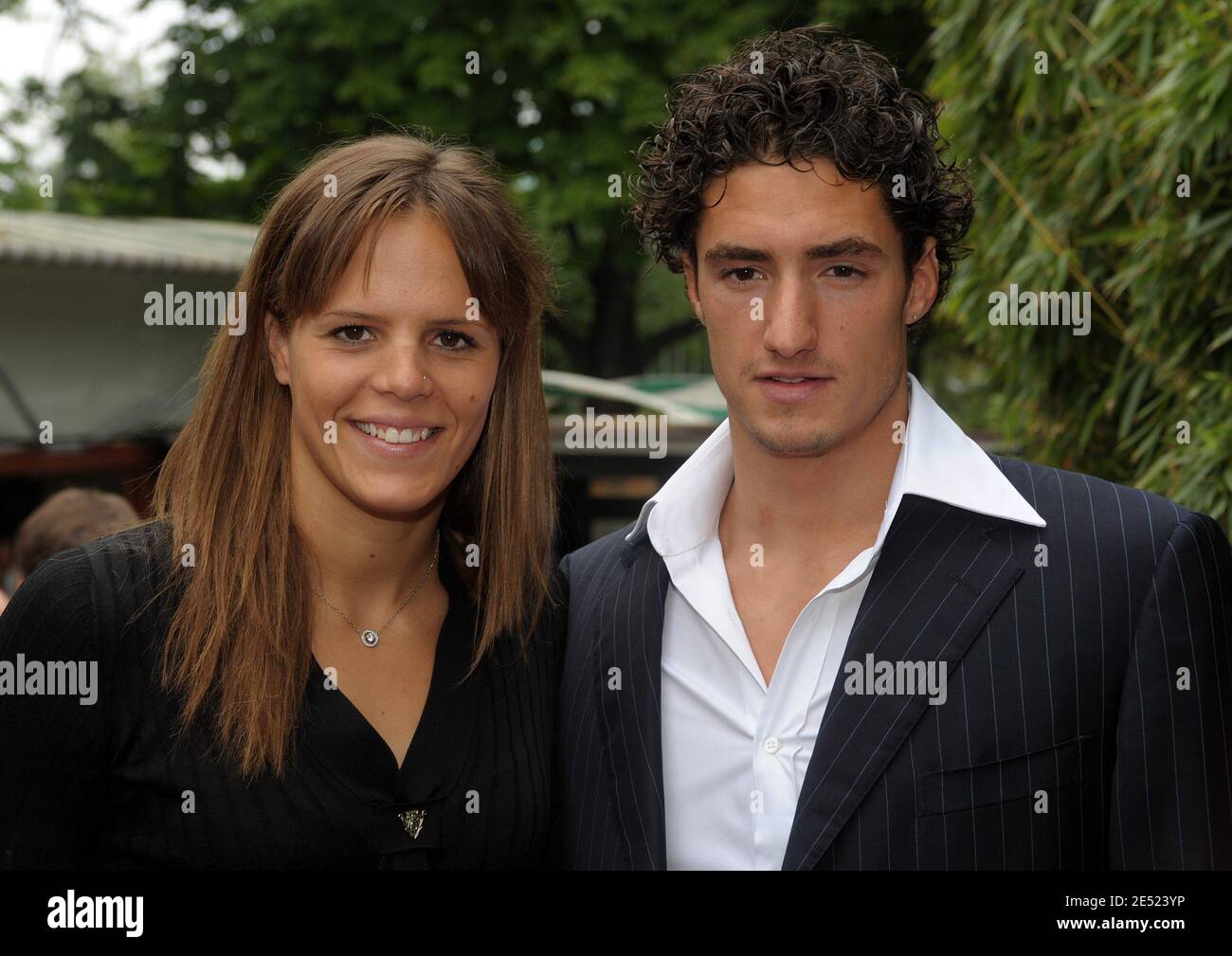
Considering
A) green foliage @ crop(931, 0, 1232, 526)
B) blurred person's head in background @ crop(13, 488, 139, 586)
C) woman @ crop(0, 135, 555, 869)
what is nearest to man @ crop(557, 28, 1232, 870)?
woman @ crop(0, 135, 555, 869)

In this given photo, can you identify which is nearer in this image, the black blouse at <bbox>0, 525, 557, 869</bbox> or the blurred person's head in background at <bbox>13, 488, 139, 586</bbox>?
the black blouse at <bbox>0, 525, 557, 869</bbox>

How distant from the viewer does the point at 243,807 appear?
217 centimetres

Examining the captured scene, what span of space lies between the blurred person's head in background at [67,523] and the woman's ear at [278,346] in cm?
218

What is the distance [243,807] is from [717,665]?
0.82 meters

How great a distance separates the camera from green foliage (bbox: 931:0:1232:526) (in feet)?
12.3

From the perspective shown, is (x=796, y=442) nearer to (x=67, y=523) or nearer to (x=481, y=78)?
(x=67, y=523)

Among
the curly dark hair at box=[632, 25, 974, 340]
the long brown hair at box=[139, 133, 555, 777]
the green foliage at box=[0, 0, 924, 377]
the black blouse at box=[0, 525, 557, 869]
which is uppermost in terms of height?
the green foliage at box=[0, 0, 924, 377]

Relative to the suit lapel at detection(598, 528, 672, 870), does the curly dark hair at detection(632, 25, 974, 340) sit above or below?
above

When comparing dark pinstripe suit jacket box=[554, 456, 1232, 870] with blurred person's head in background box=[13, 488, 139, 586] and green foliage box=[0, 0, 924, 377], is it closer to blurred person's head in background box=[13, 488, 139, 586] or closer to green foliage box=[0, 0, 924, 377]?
blurred person's head in background box=[13, 488, 139, 586]

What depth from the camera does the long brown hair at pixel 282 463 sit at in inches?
87.9

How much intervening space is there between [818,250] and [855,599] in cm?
60

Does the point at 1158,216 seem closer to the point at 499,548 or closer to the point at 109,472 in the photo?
the point at 499,548

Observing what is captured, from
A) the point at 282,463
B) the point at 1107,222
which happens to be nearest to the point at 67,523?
the point at 282,463

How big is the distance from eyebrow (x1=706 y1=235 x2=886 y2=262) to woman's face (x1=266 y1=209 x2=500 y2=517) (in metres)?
0.43
